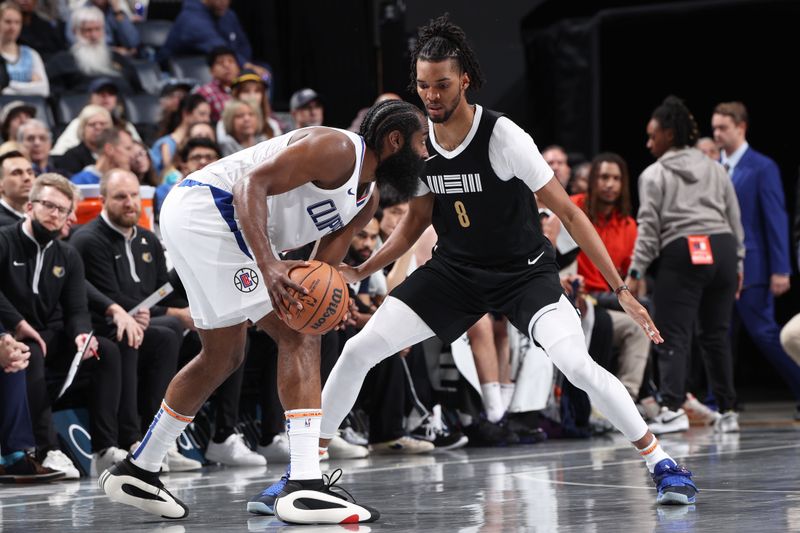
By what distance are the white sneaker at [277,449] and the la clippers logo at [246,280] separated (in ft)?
9.00

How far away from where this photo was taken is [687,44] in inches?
475

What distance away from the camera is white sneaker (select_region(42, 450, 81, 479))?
20.6ft

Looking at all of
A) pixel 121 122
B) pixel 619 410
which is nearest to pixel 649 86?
pixel 121 122

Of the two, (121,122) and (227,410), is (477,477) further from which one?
(121,122)

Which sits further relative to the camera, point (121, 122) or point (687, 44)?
point (687, 44)

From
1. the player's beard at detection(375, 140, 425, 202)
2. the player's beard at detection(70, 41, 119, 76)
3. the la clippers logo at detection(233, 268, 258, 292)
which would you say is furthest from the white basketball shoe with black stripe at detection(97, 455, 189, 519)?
the player's beard at detection(70, 41, 119, 76)


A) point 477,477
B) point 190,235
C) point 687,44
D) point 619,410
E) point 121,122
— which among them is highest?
point 687,44

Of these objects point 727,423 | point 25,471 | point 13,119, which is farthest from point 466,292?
point 13,119

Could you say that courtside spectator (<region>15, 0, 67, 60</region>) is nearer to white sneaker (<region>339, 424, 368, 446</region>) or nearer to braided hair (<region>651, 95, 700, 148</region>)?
white sneaker (<region>339, 424, 368, 446</region>)

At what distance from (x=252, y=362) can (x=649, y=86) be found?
637cm

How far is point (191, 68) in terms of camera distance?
11.8m

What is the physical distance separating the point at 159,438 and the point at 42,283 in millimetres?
2201

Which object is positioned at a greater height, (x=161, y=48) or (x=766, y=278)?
(x=161, y=48)

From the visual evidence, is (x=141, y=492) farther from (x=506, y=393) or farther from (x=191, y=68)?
(x=191, y=68)
